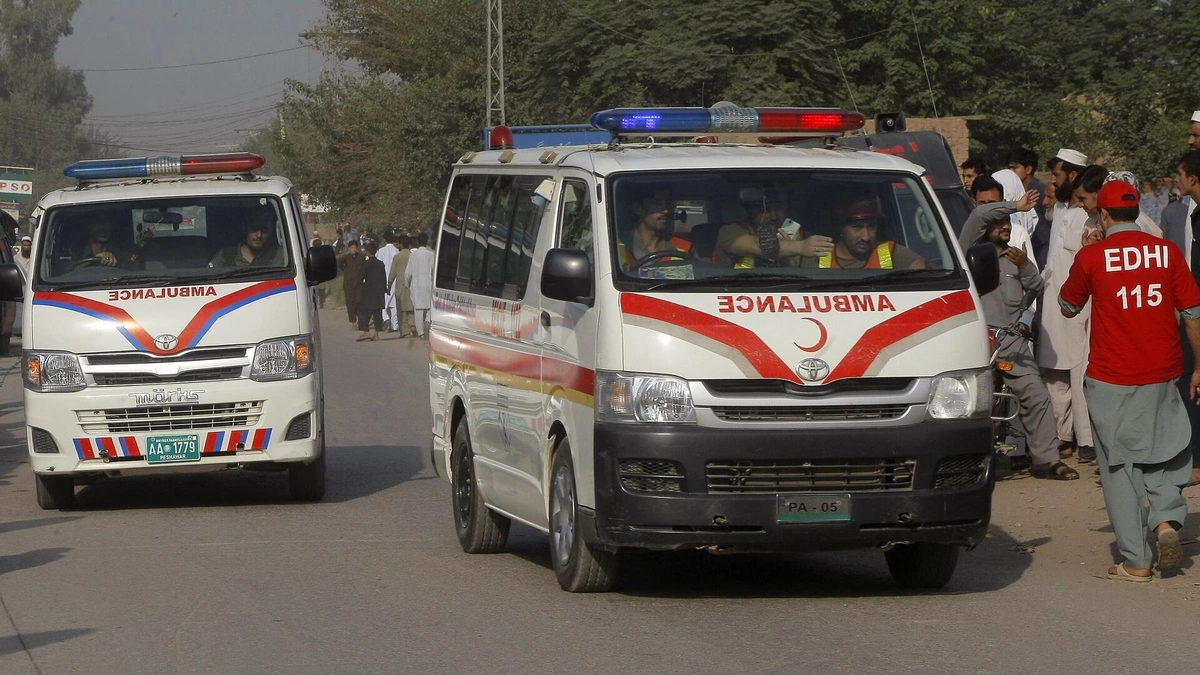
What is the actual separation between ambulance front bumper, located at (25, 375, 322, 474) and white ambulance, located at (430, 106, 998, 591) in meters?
3.33

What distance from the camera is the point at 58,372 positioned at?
1124cm

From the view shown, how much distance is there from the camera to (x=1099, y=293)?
8.11 m

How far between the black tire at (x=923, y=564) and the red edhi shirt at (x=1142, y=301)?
1141mm

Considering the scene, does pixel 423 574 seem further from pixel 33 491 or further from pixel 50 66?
pixel 50 66

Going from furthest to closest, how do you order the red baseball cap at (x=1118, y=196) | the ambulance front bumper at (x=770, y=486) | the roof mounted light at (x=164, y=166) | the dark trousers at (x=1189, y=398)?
the roof mounted light at (x=164, y=166) → the dark trousers at (x=1189, y=398) → the red baseball cap at (x=1118, y=196) → the ambulance front bumper at (x=770, y=486)

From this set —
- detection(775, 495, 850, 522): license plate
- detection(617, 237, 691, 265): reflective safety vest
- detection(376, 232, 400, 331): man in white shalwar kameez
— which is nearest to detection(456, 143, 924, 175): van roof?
detection(617, 237, 691, 265): reflective safety vest

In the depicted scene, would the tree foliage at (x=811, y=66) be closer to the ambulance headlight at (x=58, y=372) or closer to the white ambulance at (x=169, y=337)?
the white ambulance at (x=169, y=337)

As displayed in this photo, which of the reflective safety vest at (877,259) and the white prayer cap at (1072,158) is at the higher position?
the white prayer cap at (1072,158)

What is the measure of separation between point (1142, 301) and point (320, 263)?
229 inches

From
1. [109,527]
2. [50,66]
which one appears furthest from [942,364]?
[50,66]

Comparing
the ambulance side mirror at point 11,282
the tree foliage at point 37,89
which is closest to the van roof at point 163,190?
the ambulance side mirror at point 11,282

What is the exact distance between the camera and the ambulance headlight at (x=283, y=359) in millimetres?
11469

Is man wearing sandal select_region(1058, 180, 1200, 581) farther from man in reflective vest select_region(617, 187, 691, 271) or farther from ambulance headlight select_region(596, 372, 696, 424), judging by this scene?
ambulance headlight select_region(596, 372, 696, 424)

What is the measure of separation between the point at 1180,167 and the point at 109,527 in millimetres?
6719
